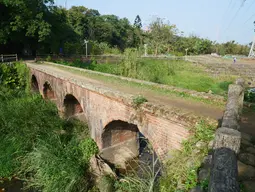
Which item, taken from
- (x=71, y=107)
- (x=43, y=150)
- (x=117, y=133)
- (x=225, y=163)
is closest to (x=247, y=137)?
(x=225, y=163)

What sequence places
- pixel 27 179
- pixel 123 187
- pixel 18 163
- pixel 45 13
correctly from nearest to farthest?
pixel 123 187 < pixel 27 179 < pixel 18 163 < pixel 45 13

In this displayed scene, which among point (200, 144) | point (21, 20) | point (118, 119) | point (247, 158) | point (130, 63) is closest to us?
point (247, 158)

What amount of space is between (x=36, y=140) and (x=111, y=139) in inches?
131

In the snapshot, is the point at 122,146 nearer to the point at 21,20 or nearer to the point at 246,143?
the point at 246,143

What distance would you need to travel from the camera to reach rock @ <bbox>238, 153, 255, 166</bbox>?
299 cm

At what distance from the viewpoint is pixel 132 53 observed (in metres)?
15.6

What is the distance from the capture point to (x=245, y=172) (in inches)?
109

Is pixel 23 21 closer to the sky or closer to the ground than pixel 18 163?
closer to the sky

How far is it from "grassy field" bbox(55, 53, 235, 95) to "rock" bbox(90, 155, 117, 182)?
8.76 m

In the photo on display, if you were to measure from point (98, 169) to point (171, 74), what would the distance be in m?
14.1

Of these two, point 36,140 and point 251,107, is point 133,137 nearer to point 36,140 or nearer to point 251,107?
point 36,140

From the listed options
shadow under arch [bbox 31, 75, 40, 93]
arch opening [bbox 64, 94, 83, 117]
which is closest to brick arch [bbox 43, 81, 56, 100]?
shadow under arch [bbox 31, 75, 40, 93]

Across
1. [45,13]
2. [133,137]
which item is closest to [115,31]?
[45,13]

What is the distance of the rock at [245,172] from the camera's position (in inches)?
105
